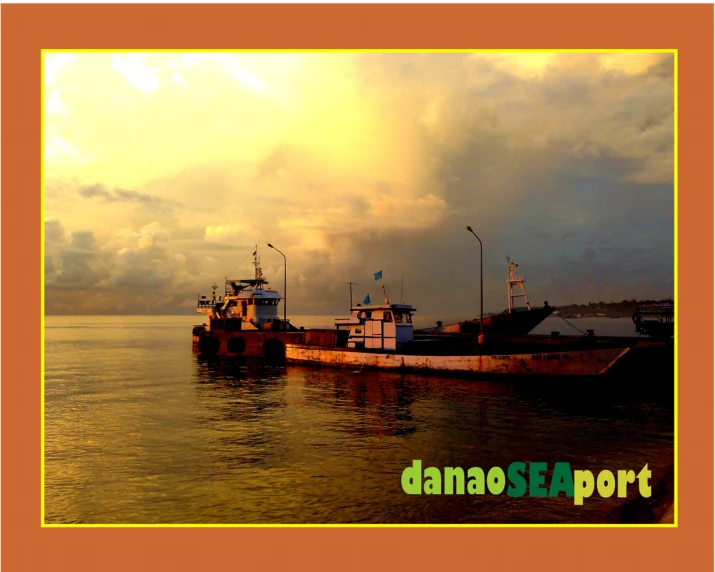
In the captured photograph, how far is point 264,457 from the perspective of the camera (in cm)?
1848

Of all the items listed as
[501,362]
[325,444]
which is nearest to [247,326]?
[501,362]

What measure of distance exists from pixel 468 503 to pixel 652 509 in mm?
4644

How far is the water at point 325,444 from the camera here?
539 inches

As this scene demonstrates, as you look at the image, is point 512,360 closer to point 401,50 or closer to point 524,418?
point 524,418

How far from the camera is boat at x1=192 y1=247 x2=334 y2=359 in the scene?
2357 inches

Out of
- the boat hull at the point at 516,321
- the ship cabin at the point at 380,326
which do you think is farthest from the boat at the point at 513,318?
the ship cabin at the point at 380,326

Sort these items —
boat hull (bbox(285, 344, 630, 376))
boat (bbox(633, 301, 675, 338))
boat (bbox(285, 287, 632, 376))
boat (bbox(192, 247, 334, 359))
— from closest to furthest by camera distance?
boat hull (bbox(285, 344, 630, 376))
boat (bbox(285, 287, 632, 376))
boat (bbox(633, 301, 675, 338))
boat (bbox(192, 247, 334, 359))

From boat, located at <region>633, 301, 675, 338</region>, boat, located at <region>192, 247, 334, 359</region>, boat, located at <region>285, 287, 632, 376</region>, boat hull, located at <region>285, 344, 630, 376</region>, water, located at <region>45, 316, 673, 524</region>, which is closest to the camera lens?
water, located at <region>45, 316, 673, 524</region>

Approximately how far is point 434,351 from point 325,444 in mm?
21917

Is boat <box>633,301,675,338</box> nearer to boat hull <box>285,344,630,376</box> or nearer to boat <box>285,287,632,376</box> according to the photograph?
boat <box>285,287,632,376</box>

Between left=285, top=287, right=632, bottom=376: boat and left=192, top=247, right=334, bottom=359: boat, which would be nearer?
left=285, top=287, right=632, bottom=376: boat

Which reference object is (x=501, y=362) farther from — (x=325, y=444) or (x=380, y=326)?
(x=325, y=444)

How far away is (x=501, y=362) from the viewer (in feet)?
121

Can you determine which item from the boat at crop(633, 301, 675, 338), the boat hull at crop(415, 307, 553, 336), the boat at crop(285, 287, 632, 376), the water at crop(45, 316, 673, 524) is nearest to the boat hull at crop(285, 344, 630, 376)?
the boat at crop(285, 287, 632, 376)
